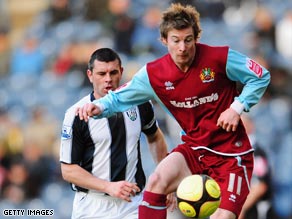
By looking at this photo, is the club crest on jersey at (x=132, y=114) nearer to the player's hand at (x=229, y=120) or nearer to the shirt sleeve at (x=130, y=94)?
the shirt sleeve at (x=130, y=94)

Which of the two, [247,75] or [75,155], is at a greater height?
[247,75]

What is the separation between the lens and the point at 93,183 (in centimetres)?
595

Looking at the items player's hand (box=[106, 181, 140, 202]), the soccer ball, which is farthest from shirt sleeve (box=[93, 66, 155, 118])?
the soccer ball

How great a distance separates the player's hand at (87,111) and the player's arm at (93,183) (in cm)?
59

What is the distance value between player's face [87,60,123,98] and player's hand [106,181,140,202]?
33.4 inches

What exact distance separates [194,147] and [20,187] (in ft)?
22.7

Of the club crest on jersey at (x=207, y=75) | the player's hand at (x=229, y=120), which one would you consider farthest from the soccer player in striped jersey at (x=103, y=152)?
the player's hand at (x=229, y=120)

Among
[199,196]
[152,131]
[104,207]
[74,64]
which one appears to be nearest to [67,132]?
[104,207]

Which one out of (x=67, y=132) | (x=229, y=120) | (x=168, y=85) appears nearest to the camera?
(x=229, y=120)

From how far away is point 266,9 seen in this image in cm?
1097

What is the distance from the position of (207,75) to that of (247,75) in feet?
0.93

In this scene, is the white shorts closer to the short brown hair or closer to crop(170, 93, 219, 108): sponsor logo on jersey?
crop(170, 93, 219, 108): sponsor logo on jersey

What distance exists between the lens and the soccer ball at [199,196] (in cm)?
500

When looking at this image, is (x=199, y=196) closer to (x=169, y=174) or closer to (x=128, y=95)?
(x=169, y=174)
